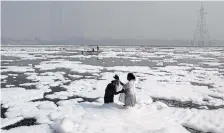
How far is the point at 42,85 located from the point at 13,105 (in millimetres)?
4379

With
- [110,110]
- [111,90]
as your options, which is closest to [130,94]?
[111,90]

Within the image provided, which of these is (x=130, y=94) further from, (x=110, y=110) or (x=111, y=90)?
(x=110, y=110)

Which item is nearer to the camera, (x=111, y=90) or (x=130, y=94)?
(x=130, y=94)

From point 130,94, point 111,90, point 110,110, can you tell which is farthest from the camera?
point 111,90

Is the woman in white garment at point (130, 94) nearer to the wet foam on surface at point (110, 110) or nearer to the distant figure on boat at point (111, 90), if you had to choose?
the wet foam on surface at point (110, 110)

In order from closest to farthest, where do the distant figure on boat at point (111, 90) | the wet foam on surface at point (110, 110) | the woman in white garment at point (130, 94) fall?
the wet foam on surface at point (110, 110) < the woman in white garment at point (130, 94) < the distant figure on boat at point (111, 90)

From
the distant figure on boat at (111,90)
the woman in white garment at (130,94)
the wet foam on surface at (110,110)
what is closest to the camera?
the wet foam on surface at (110,110)

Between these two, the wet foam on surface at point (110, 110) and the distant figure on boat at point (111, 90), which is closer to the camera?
the wet foam on surface at point (110, 110)

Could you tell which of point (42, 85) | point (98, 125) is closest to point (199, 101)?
point (98, 125)

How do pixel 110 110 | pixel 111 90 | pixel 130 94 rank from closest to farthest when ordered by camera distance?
pixel 110 110 → pixel 130 94 → pixel 111 90

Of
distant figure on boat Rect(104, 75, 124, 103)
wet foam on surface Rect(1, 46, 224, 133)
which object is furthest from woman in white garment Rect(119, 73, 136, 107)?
distant figure on boat Rect(104, 75, 124, 103)

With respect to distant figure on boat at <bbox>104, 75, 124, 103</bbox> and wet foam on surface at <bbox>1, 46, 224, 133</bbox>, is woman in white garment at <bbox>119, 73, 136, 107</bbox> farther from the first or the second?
distant figure on boat at <bbox>104, 75, 124, 103</bbox>

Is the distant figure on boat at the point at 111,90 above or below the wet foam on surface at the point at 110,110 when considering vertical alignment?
above

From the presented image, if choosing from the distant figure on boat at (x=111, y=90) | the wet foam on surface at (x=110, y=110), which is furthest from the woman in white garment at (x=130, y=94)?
the distant figure on boat at (x=111, y=90)
